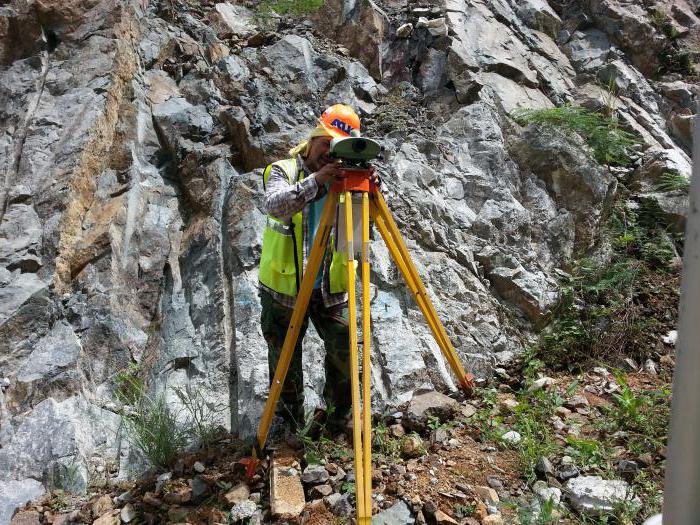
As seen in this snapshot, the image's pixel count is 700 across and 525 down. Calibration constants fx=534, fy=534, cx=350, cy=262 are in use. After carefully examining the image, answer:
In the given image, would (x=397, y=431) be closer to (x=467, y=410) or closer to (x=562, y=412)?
(x=467, y=410)

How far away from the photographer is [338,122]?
2889 mm

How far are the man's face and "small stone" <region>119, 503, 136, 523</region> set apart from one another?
2084 millimetres

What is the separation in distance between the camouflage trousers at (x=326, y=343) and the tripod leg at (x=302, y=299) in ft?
1.04

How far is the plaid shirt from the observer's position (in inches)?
104

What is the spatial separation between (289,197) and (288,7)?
5522 millimetres

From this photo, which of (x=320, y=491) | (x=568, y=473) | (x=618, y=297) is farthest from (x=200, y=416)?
(x=618, y=297)

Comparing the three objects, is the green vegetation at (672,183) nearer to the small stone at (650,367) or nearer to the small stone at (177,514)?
the small stone at (650,367)

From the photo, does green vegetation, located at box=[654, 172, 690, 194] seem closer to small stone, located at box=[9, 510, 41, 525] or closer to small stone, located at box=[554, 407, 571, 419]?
small stone, located at box=[554, 407, 571, 419]

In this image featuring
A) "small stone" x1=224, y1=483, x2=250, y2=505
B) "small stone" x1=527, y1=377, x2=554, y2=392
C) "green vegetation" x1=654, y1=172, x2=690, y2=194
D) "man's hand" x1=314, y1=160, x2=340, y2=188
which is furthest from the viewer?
"green vegetation" x1=654, y1=172, x2=690, y2=194

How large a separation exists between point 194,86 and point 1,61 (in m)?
1.89

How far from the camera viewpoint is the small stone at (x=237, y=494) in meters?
2.68

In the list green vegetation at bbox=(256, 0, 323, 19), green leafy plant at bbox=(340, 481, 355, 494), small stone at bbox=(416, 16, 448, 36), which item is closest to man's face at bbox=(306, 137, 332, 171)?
green leafy plant at bbox=(340, 481, 355, 494)

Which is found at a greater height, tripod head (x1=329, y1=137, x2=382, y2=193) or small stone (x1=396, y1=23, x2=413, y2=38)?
small stone (x1=396, y1=23, x2=413, y2=38)

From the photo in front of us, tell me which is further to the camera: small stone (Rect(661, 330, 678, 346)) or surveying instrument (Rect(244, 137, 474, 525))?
small stone (Rect(661, 330, 678, 346))
